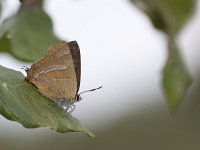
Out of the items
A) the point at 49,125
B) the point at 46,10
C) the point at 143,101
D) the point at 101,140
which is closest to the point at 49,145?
the point at 101,140

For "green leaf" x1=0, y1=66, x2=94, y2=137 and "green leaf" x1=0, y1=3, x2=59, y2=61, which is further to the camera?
"green leaf" x1=0, y1=3, x2=59, y2=61

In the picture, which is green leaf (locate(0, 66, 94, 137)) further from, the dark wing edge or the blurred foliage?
the blurred foliage

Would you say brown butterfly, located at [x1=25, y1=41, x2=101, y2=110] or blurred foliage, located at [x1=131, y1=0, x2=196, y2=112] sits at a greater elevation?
blurred foliage, located at [x1=131, y1=0, x2=196, y2=112]

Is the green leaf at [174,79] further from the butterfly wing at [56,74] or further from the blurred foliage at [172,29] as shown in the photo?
the butterfly wing at [56,74]

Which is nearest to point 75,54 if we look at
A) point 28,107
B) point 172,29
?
point 28,107

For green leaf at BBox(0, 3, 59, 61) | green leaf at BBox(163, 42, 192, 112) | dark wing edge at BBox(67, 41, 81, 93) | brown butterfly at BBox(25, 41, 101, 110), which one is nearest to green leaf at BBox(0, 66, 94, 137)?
brown butterfly at BBox(25, 41, 101, 110)

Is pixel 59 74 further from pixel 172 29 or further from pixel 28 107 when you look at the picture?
pixel 172 29

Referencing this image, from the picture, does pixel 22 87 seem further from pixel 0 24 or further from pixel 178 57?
pixel 178 57
